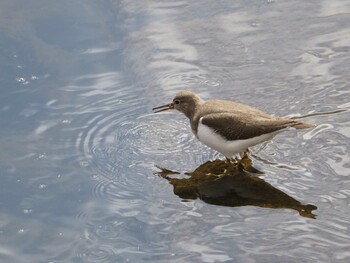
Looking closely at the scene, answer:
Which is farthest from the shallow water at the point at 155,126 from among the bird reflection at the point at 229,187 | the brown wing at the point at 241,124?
the brown wing at the point at 241,124

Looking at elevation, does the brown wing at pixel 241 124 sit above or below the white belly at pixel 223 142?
above

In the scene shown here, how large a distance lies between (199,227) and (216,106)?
126cm

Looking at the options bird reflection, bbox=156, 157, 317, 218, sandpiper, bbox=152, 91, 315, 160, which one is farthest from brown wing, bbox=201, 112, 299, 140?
bird reflection, bbox=156, 157, 317, 218

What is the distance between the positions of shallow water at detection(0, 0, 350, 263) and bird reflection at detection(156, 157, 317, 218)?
56 mm

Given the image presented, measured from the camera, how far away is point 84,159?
705 cm

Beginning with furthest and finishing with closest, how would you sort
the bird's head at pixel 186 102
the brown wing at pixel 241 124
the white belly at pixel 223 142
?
the bird's head at pixel 186 102
the white belly at pixel 223 142
the brown wing at pixel 241 124

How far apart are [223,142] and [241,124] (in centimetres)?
21

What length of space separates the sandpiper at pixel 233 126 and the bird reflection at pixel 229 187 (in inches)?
6.5

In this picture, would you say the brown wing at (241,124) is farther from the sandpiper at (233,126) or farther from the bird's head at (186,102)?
the bird's head at (186,102)

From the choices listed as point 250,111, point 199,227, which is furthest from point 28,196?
point 250,111

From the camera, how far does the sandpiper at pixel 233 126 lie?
21.2 feet

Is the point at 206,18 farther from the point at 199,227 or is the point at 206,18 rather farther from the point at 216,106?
the point at 199,227

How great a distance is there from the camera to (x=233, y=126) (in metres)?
6.66

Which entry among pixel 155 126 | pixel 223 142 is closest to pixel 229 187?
pixel 223 142
